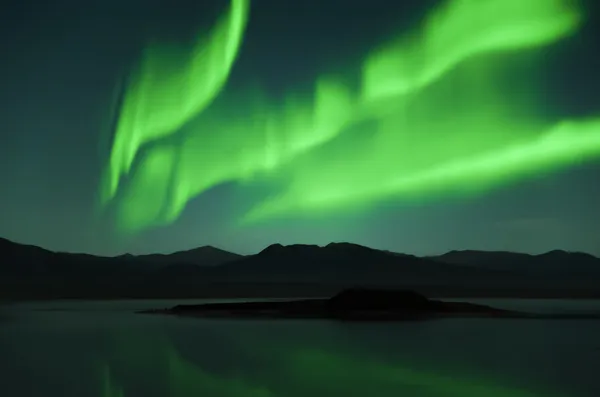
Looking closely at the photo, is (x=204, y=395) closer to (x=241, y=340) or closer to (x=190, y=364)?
(x=190, y=364)

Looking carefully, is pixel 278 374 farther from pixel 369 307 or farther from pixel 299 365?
pixel 369 307

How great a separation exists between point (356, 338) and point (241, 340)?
24.6 feet

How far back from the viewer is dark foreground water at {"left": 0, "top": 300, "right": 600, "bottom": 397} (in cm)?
1930

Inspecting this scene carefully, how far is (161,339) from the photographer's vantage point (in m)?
38.2

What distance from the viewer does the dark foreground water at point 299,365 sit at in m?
19.3

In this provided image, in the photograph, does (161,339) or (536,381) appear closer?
(536,381)

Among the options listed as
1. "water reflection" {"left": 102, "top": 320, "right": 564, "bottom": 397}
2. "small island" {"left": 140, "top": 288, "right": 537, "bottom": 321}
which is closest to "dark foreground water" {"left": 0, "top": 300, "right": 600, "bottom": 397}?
"water reflection" {"left": 102, "top": 320, "right": 564, "bottom": 397}

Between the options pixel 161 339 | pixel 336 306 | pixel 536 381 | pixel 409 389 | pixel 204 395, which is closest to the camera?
pixel 204 395

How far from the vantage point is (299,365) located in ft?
83.8

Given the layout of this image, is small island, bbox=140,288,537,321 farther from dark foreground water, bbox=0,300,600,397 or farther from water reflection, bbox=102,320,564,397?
water reflection, bbox=102,320,564,397

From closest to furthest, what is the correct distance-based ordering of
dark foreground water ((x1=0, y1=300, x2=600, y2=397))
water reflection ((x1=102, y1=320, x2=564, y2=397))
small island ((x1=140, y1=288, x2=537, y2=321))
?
water reflection ((x1=102, y1=320, x2=564, y2=397)) < dark foreground water ((x1=0, y1=300, x2=600, y2=397)) < small island ((x1=140, y1=288, x2=537, y2=321))

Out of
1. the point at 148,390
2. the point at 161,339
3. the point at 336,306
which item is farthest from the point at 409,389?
the point at 336,306

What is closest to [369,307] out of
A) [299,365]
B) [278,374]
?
[299,365]

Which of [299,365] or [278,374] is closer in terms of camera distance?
[278,374]
